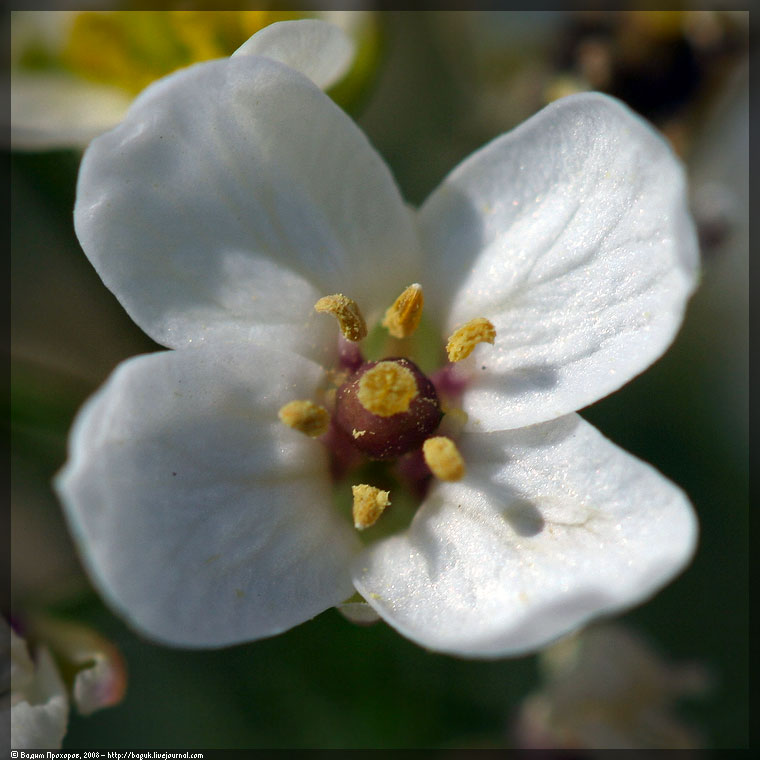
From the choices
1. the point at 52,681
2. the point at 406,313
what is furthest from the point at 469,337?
the point at 52,681

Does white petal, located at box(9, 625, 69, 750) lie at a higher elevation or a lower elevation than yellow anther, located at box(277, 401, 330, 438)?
lower

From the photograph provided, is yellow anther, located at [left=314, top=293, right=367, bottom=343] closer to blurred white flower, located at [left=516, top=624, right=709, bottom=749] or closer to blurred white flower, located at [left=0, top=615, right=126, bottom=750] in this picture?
blurred white flower, located at [left=0, top=615, right=126, bottom=750]

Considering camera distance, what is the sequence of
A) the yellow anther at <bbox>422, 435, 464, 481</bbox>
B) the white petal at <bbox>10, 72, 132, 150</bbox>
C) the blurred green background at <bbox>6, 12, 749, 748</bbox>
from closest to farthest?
the yellow anther at <bbox>422, 435, 464, 481</bbox> < the white petal at <bbox>10, 72, 132, 150</bbox> < the blurred green background at <bbox>6, 12, 749, 748</bbox>

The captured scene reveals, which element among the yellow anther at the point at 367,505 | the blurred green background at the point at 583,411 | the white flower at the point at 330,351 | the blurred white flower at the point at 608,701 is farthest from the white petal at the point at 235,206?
the blurred white flower at the point at 608,701

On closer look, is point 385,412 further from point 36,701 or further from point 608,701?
point 608,701

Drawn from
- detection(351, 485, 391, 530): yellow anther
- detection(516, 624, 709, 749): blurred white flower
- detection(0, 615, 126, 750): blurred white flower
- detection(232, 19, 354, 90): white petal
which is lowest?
detection(516, 624, 709, 749): blurred white flower

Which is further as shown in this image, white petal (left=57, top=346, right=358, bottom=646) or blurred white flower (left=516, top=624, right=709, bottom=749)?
blurred white flower (left=516, top=624, right=709, bottom=749)

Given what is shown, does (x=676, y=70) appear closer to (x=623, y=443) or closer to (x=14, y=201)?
(x=623, y=443)

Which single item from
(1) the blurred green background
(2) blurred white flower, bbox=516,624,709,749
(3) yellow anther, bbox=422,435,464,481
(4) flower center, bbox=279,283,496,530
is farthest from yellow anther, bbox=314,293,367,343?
(2) blurred white flower, bbox=516,624,709,749
